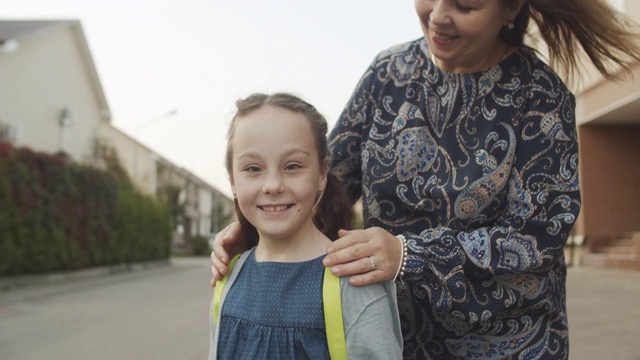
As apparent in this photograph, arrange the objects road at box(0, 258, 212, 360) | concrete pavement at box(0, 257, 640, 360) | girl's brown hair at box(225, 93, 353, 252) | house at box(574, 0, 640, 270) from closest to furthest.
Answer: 1. girl's brown hair at box(225, 93, 353, 252)
2. concrete pavement at box(0, 257, 640, 360)
3. road at box(0, 258, 212, 360)
4. house at box(574, 0, 640, 270)

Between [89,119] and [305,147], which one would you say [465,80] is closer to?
[305,147]

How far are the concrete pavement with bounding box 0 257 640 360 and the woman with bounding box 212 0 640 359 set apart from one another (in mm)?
4112

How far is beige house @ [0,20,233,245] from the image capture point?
22953mm

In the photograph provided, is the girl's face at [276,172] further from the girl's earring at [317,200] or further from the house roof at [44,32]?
the house roof at [44,32]

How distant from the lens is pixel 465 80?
2.18 m

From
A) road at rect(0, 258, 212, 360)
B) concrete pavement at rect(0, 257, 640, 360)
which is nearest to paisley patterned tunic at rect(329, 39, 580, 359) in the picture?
concrete pavement at rect(0, 257, 640, 360)

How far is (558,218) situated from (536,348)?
1.22 feet

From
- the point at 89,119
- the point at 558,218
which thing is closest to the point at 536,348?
the point at 558,218

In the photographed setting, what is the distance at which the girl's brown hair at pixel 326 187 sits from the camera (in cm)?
Result: 205

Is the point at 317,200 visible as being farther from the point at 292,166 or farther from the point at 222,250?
the point at 222,250

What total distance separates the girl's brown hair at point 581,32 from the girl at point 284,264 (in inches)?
26.2

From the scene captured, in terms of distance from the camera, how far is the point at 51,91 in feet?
86.4

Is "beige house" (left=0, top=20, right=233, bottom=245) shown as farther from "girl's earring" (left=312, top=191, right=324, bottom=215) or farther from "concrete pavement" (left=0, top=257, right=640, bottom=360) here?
"girl's earring" (left=312, top=191, right=324, bottom=215)

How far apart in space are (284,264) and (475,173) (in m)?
0.57
